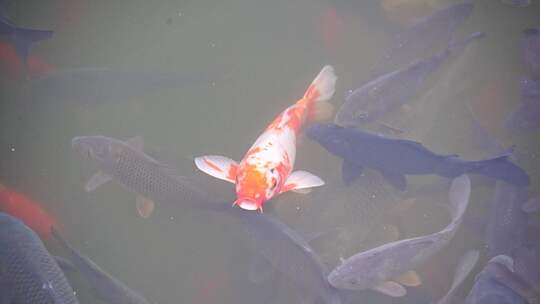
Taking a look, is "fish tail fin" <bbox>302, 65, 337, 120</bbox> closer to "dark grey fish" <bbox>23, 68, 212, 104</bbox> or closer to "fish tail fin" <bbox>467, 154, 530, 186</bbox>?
"fish tail fin" <bbox>467, 154, 530, 186</bbox>

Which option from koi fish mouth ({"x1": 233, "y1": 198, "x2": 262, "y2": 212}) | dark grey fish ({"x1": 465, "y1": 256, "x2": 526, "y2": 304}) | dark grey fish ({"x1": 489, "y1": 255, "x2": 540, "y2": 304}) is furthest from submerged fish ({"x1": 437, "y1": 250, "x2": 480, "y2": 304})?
koi fish mouth ({"x1": 233, "y1": 198, "x2": 262, "y2": 212})

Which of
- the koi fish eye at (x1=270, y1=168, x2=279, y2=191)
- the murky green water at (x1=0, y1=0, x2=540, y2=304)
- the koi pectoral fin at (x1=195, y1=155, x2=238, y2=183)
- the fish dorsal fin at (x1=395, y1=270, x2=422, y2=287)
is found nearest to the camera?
the koi fish eye at (x1=270, y1=168, x2=279, y2=191)

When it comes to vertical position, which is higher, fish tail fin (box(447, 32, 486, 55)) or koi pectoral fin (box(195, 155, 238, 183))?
fish tail fin (box(447, 32, 486, 55))

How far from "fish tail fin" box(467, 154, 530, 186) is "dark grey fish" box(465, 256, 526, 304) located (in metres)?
0.63

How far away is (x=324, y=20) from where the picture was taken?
483 cm

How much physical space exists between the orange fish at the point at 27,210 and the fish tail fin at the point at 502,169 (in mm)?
4258

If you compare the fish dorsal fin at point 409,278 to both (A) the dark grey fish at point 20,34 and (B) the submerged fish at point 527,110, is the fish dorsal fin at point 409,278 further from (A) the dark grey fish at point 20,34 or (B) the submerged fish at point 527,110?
(A) the dark grey fish at point 20,34

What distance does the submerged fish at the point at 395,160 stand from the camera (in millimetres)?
2637

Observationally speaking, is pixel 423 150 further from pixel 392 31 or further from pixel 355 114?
pixel 392 31

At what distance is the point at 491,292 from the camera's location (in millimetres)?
2445

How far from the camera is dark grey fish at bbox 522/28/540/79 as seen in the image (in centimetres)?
324

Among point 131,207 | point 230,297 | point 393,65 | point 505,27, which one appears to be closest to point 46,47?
point 131,207

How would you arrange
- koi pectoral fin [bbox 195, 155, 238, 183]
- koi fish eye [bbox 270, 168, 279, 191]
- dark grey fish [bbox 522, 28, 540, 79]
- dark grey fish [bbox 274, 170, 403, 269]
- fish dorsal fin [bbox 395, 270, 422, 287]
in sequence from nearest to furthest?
koi fish eye [bbox 270, 168, 279, 191] → koi pectoral fin [bbox 195, 155, 238, 183] → fish dorsal fin [bbox 395, 270, 422, 287] → dark grey fish [bbox 274, 170, 403, 269] → dark grey fish [bbox 522, 28, 540, 79]

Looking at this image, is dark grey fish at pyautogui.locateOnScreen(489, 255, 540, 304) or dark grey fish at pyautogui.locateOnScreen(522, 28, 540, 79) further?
dark grey fish at pyautogui.locateOnScreen(522, 28, 540, 79)
